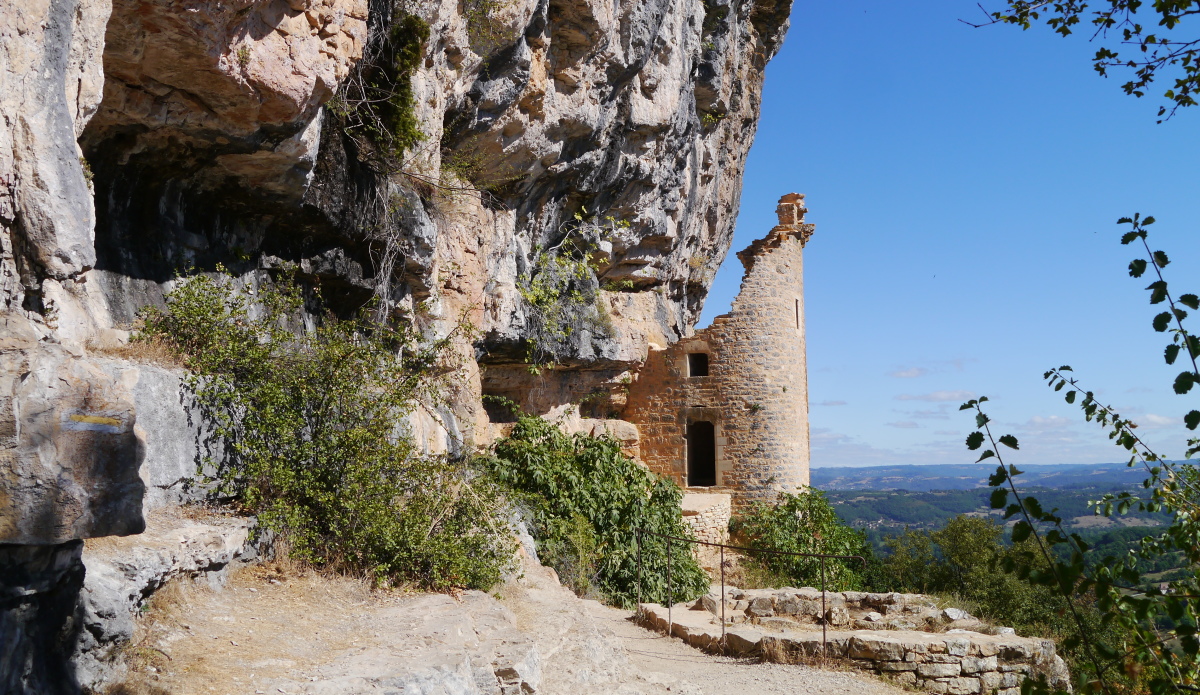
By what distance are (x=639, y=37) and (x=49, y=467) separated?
11887mm

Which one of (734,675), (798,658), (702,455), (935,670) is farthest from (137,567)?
(702,455)

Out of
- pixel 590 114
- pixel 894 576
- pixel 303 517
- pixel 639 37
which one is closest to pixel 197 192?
pixel 303 517

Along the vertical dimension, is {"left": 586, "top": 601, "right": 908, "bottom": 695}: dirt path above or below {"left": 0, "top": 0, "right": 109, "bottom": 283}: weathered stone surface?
below

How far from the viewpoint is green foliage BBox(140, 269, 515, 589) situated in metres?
6.75

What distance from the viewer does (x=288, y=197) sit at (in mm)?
7820

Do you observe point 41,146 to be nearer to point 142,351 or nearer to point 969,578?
point 142,351

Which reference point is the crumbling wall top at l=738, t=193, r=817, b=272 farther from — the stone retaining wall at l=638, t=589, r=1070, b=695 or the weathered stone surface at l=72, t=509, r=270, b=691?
the weathered stone surface at l=72, t=509, r=270, b=691

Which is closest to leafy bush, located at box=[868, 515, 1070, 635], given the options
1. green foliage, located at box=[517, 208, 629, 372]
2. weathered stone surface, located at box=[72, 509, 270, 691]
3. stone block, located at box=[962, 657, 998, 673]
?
stone block, located at box=[962, 657, 998, 673]

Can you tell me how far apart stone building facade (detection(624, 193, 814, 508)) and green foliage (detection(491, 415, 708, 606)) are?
9.34 ft

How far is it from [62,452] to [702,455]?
18163mm

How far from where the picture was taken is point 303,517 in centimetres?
680

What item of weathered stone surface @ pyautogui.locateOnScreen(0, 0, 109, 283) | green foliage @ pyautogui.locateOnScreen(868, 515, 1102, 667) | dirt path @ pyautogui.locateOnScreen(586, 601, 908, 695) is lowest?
green foliage @ pyautogui.locateOnScreen(868, 515, 1102, 667)

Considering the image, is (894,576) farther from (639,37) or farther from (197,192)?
(197,192)

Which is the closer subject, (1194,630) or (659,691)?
(1194,630)
